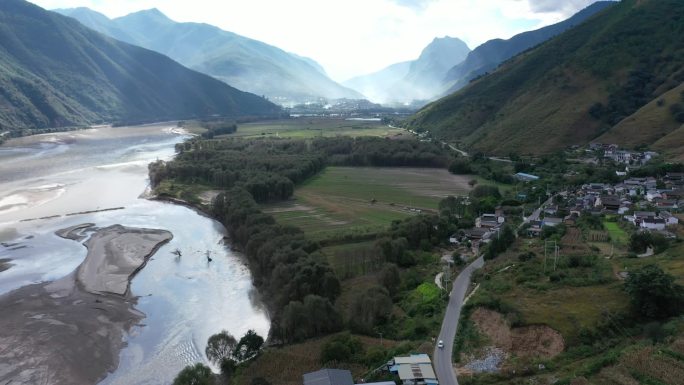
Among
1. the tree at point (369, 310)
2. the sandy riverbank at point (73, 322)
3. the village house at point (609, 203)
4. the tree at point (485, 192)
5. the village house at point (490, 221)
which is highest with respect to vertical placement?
the village house at point (609, 203)

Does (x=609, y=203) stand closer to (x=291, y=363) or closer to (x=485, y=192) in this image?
(x=485, y=192)

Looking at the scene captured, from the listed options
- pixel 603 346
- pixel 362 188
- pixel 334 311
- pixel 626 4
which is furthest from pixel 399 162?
pixel 626 4

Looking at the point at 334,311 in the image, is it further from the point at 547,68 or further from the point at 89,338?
the point at 547,68

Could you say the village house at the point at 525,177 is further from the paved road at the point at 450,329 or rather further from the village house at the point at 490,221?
the paved road at the point at 450,329

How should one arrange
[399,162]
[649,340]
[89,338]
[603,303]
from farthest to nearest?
[399,162], [89,338], [603,303], [649,340]

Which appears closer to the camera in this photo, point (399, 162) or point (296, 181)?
point (296, 181)

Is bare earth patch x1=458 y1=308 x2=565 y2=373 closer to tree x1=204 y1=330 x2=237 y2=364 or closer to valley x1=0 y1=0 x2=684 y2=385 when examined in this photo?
valley x1=0 y1=0 x2=684 y2=385

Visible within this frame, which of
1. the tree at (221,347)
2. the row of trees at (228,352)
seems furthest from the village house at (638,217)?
the tree at (221,347)
